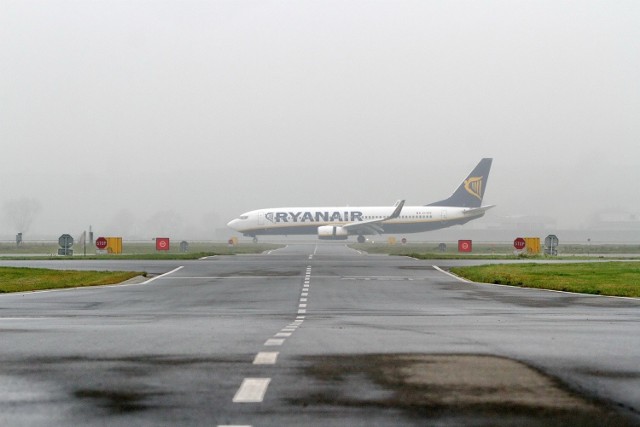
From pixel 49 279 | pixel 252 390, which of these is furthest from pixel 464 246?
pixel 252 390

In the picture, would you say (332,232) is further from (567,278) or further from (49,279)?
(49,279)

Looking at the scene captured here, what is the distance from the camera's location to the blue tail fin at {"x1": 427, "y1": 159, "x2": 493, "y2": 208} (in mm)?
126188

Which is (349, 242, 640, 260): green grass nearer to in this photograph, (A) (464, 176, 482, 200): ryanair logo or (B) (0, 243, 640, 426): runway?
(A) (464, 176, 482, 200): ryanair logo

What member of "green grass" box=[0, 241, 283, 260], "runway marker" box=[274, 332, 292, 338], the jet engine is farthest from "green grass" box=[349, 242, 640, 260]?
"runway marker" box=[274, 332, 292, 338]

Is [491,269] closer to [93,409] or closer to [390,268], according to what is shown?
[390,268]

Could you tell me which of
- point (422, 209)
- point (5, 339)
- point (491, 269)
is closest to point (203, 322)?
point (5, 339)

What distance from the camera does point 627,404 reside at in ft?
25.6

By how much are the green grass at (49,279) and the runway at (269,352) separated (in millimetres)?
6560

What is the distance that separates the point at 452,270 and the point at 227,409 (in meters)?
39.9

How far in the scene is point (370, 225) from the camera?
11819 cm

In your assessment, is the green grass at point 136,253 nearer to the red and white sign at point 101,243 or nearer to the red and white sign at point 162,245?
the red and white sign at point 162,245

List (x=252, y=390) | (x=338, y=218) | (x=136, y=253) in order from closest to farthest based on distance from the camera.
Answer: (x=252, y=390) < (x=136, y=253) < (x=338, y=218)

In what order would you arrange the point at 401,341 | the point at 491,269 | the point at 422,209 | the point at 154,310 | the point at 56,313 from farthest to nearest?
the point at 422,209
the point at 491,269
the point at 154,310
the point at 56,313
the point at 401,341

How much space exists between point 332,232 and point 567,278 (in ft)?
263
